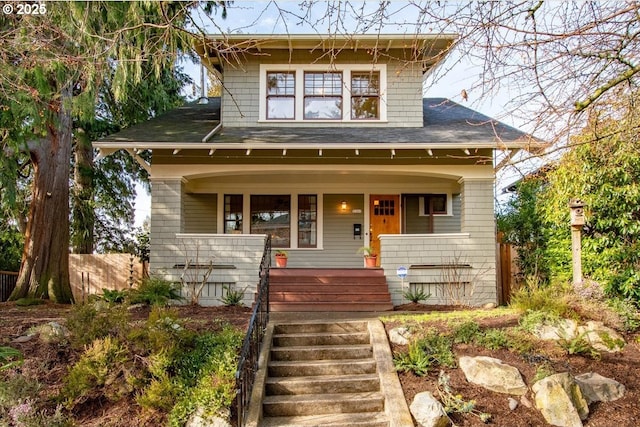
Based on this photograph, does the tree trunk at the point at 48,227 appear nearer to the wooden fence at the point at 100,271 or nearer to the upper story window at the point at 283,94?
the wooden fence at the point at 100,271

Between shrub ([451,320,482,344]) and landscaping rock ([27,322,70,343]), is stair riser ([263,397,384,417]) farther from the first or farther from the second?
landscaping rock ([27,322,70,343])

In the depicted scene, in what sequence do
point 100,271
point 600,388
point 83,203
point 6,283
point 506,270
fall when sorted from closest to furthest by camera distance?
point 600,388, point 506,270, point 6,283, point 100,271, point 83,203

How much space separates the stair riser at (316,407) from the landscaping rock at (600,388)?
2397 millimetres

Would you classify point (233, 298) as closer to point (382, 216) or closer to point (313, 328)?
point (313, 328)

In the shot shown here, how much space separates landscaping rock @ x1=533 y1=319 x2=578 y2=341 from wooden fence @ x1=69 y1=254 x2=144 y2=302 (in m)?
10.4

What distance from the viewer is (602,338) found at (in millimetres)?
6266

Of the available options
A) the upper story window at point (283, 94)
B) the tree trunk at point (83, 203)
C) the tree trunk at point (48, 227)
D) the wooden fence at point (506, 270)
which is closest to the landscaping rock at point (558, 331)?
the wooden fence at point (506, 270)

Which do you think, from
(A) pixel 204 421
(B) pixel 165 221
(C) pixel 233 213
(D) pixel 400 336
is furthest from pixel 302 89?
(A) pixel 204 421

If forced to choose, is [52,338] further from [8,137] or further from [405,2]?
[405,2]

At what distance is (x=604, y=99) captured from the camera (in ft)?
14.8

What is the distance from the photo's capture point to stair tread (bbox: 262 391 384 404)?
526 cm

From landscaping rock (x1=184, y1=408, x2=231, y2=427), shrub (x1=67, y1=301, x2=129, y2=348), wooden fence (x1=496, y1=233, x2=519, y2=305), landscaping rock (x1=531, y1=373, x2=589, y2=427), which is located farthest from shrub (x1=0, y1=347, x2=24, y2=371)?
wooden fence (x1=496, y1=233, x2=519, y2=305)

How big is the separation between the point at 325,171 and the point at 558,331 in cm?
572

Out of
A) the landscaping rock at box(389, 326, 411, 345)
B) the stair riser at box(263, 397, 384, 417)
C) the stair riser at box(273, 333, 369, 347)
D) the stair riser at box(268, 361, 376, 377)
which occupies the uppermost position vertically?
the landscaping rock at box(389, 326, 411, 345)
